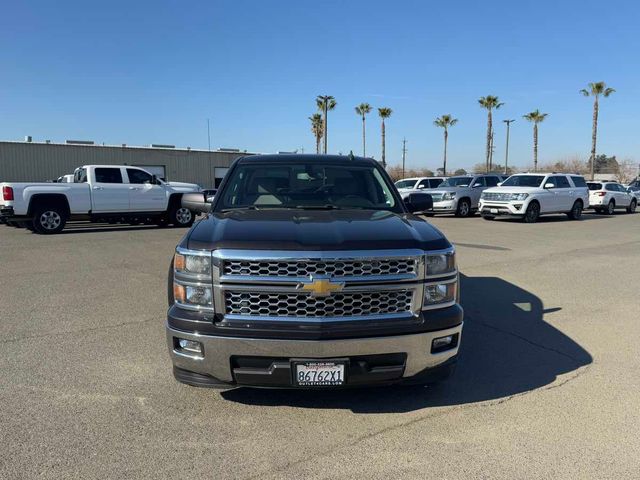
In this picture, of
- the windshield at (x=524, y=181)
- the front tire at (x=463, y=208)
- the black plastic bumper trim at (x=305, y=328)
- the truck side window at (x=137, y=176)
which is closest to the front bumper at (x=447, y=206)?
the front tire at (x=463, y=208)

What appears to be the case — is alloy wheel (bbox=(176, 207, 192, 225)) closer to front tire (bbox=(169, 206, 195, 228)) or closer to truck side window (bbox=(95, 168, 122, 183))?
front tire (bbox=(169, 206, 195, 228))

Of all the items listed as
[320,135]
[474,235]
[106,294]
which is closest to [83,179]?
[106,294]

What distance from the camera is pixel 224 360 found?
120 inches

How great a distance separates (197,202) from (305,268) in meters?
2.29

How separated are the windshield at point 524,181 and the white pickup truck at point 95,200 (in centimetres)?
1277

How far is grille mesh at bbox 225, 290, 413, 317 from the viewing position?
3072 millimetres

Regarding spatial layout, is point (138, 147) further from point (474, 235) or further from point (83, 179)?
point (474, 235)

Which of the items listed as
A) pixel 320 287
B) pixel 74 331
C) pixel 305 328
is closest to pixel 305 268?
pixel 320 287

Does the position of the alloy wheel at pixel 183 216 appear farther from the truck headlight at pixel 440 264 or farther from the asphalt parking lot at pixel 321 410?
the truck headlight at pixel 440 264

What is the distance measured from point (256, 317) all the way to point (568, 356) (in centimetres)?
315

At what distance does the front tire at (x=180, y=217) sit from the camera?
17.2 m

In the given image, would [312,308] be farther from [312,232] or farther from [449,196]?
[449,196]

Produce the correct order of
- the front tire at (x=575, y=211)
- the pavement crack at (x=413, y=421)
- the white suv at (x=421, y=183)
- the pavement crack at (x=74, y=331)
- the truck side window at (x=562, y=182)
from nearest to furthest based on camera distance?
the pavement crack at (x=413, y=421)
the pavement crack at (x=74, y=331)
the truck side window at (x=562, y=182)
the front tire at (x=575, y=211)
the white suv at (x=421, y=183)

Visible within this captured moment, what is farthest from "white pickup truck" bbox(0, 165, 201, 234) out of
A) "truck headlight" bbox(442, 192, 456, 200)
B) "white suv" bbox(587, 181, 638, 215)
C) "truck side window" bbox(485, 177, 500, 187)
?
"white suv" bbox(587, 181, 638, 215)
